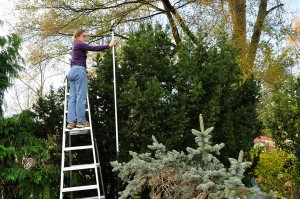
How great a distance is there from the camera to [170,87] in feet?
26.3

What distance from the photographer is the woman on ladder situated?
659cm

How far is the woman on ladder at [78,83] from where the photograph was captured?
259 inches

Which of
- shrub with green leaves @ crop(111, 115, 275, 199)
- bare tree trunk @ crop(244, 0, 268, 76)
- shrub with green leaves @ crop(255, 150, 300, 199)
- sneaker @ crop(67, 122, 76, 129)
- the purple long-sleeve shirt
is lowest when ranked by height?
shrub with green leaves @ crop(255, 150, 300, 199)

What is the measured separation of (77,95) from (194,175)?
245 cm

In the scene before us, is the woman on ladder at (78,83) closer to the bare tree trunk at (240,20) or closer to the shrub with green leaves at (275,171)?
the shrub with green leaves at (275,171)

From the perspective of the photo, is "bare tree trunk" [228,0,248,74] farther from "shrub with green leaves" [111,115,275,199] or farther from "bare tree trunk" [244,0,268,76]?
"shrub with green leaves" [111,115,275,199]

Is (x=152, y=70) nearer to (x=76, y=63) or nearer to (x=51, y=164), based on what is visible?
(x=76, y=63)

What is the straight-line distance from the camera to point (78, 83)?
6.70 meters

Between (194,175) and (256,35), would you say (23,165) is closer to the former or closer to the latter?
(194,175)

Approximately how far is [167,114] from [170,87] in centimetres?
71

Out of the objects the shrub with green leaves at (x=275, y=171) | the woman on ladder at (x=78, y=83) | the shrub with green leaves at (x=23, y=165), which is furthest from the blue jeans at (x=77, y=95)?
the shrub with green leaves at (x=275, y=171)

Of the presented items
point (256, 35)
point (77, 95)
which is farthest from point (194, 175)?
point (256, 35)

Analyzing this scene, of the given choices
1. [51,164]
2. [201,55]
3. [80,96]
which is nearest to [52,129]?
[51,164]

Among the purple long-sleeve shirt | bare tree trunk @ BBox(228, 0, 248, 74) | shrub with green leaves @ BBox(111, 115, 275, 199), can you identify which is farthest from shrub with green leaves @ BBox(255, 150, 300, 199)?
the purple long-sleeve shirt
